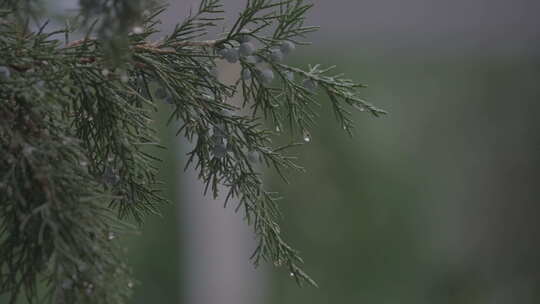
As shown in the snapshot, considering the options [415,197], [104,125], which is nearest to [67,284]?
[104,125]

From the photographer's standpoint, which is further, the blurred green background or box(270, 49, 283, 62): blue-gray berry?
the blurred green background

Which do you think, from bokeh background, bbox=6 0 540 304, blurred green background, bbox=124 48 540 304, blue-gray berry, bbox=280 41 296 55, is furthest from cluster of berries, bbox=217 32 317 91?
blurred green background, bbox=124 48 540 304

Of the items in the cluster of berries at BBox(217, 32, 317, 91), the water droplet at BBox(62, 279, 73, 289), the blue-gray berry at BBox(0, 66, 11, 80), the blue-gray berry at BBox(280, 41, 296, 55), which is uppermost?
the blue-gray berry at BBox(280, 41, 296, 55)

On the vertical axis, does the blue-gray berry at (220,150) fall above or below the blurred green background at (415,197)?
below

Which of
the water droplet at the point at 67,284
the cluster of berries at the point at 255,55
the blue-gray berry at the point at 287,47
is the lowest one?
the water droplet at the point at 67,284

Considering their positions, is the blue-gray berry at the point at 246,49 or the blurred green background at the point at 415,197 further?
the blurred green background at the point at 415,197

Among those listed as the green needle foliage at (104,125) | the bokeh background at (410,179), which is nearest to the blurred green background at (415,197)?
the bokeh background at (410,179)

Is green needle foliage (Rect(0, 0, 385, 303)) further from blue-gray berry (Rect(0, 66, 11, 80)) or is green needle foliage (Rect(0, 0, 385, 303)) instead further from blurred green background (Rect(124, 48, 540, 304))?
blurred green background (Rect(124, 48, 540, 304))

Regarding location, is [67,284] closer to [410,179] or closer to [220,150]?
[220,150]

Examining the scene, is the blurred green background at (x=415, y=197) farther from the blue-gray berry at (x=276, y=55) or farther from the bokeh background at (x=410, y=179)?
the blue-gray berry at (x=276, y=55)
